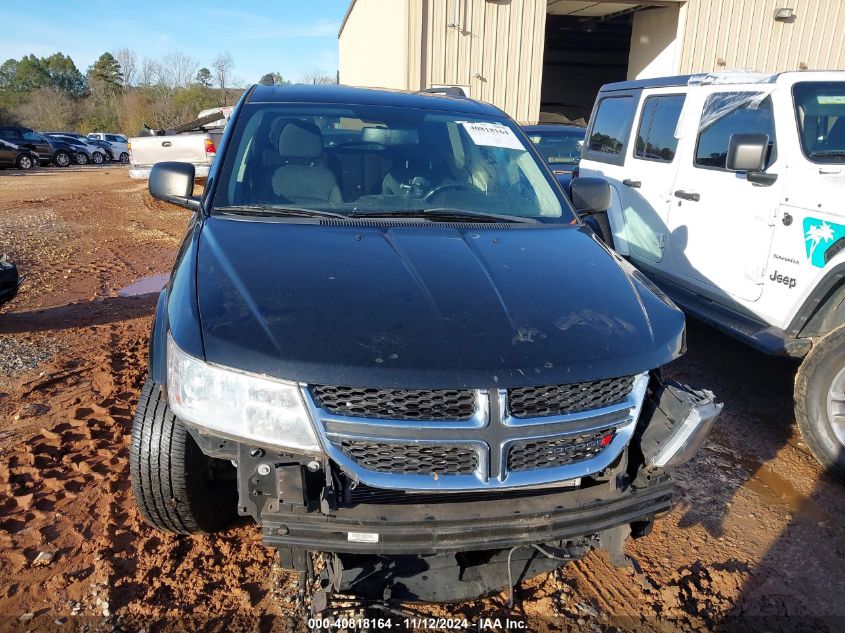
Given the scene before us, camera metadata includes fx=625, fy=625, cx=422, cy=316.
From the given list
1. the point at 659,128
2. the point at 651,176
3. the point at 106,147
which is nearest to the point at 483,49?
the point at 659,128

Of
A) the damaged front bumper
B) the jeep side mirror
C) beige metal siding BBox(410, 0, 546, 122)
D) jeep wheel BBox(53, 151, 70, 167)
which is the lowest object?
jeep wheel BBox(53, 151, 70, 167)

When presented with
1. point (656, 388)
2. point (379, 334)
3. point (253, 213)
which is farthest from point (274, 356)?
point (656, 388)

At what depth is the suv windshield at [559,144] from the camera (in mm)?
9727

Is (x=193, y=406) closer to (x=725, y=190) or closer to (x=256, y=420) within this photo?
(x=256, y=420)

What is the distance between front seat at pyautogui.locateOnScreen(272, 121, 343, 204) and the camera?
3000 millimetres

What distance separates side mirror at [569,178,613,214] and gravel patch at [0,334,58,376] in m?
3.95

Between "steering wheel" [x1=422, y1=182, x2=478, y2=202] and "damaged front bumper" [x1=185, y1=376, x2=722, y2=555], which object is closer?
"damaged front bumper" [x1=185, y1=376, x2=722, y2=555]

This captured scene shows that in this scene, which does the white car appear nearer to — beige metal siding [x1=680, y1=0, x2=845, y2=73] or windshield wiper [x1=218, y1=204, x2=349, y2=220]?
beige metal siding [x1=680, y1=0, x2=845, y2=73]

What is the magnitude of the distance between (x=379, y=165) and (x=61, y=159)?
31753 mm

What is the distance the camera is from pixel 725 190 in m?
A: 4.44

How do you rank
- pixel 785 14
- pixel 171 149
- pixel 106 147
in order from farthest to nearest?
1. pixel 106 147
2. pixel 785 14
3. pixel 171 149

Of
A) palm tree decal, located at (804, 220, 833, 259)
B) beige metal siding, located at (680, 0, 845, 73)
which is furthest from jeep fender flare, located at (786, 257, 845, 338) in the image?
beige metal siding, located at (680, 0, 845, 73)

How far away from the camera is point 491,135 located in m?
3.54

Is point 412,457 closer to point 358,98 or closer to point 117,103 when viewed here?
point 358,98
